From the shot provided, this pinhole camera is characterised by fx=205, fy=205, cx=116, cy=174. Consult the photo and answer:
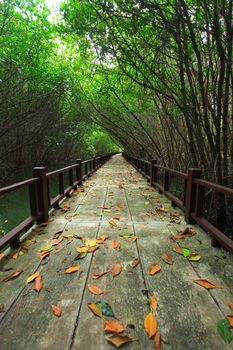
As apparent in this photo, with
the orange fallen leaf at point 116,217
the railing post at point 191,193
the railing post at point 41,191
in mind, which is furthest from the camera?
the orange fallen leaf at point 116,217

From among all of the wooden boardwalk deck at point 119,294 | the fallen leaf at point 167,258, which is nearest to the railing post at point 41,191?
the wooden boardwalk deck at point 119,294

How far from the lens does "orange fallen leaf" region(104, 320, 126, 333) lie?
46.9 inches

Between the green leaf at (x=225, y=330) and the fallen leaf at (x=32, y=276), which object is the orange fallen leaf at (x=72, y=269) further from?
the green leaf at (x=225, y=330)

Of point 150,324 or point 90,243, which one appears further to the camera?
point 90,243

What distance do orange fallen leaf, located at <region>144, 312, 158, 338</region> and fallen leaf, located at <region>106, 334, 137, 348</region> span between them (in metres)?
0.12

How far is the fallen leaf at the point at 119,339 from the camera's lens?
3.67ft

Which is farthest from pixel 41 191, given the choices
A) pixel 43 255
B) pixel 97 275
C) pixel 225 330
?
pixel 225 330

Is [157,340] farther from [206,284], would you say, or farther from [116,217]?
[116,217]

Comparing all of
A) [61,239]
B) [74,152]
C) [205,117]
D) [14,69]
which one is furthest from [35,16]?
[74,152]

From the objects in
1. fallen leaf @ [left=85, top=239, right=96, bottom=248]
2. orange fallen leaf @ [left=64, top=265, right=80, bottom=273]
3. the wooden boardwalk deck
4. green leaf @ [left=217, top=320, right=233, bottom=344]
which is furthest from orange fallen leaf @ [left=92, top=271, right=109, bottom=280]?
green leaf @ [left=217, top=320, right=233, bottom=344]

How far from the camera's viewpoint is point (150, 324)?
1236 millimetres

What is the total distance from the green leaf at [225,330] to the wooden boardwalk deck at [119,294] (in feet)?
0.11

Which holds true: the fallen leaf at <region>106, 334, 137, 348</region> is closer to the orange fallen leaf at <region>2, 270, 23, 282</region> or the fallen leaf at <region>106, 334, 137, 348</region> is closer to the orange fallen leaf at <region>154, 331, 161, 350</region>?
the orange fallen leaf at <region>154, 331, 161, 350</region>

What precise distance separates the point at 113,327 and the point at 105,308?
0.52 feet
